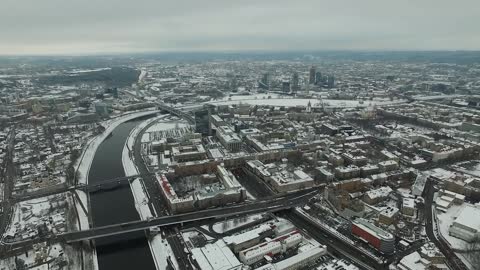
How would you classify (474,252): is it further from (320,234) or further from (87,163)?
(87,163)

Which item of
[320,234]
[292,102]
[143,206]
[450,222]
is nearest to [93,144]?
[143,206]

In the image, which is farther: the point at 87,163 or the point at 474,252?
the point at 87,163

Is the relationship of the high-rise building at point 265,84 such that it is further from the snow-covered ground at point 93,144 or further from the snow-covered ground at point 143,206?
the snow-covered ground at point 143,206

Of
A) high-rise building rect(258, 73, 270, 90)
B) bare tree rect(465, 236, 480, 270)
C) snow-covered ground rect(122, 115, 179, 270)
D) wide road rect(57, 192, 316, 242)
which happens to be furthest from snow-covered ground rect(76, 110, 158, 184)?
high-rise building rect(258, 73, 270, 90)

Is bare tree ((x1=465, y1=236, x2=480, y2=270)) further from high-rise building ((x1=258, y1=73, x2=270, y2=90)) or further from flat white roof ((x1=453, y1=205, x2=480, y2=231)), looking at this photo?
high-rise building ((x1=258, y1=73, x2=270, y2=90))

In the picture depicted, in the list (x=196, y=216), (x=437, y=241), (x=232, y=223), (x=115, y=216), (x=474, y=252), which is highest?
(x=196, y=216)

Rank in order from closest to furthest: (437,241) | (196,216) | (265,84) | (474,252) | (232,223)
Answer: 1. (474,252)
2. (437,241)
3. (232,223)
4. (196,216)
5. (265,84)

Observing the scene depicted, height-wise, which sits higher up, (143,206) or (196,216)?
(196,216)
